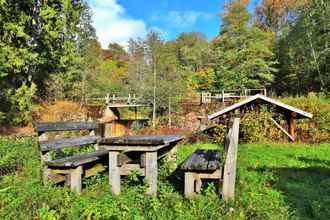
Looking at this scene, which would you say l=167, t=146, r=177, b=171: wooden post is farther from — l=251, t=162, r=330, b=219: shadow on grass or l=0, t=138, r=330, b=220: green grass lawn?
l=251, t=162, r=330, b=219: shadow on grass

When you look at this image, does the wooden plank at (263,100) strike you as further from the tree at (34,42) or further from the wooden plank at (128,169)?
the tree at (34,42)

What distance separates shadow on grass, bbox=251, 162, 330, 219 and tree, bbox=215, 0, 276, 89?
22879 millimetres

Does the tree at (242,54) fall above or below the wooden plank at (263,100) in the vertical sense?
above

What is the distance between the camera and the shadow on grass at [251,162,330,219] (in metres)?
3.71

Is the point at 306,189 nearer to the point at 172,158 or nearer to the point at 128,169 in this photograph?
the point at 172,158

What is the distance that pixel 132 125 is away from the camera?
18.0m

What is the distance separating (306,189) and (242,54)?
25493 mm

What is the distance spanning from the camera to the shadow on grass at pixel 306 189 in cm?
371

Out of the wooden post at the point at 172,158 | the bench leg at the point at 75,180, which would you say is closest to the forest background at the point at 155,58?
the wooden post at the point at 172,158

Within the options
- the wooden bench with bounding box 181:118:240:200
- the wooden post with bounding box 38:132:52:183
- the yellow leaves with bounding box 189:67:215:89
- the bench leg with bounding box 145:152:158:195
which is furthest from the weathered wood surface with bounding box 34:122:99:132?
the yellow leaves with bounding box 189:67:215:89

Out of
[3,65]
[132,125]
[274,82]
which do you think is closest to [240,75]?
[274,82]

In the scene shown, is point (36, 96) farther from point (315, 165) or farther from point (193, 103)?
point (315, 165)

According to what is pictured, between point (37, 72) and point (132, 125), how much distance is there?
286 inches

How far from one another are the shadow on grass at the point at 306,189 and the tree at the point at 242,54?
22879mm
